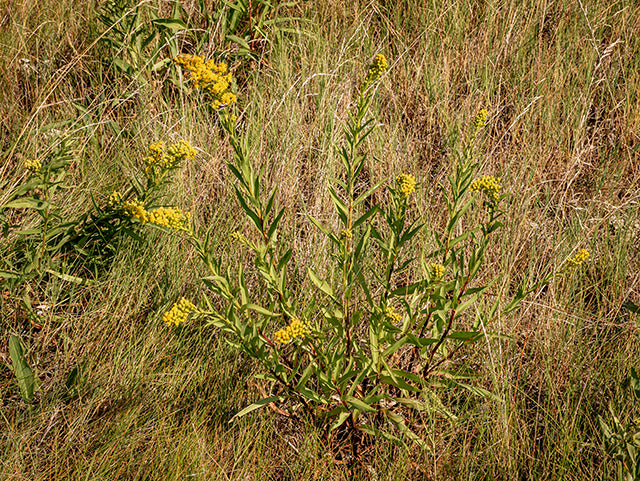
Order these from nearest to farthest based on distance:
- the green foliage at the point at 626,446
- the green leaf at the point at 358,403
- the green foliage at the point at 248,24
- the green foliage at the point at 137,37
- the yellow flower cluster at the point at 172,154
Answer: the green foliage at the point at 626,446 < the green leaf at the point at 358,403 < the yellow flower cluster at the point at 172,154 < the green foliage at the point at 137,37 < the green foliage at the point at 248,24

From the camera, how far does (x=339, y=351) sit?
1730 mm

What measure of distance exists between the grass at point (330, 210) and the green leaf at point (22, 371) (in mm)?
46

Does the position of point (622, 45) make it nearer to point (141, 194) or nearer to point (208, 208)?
point (208, 208)

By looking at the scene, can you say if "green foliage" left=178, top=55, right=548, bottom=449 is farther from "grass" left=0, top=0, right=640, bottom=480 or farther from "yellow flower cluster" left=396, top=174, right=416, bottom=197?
"grass" left=0, top=0, right=640, bottom=480

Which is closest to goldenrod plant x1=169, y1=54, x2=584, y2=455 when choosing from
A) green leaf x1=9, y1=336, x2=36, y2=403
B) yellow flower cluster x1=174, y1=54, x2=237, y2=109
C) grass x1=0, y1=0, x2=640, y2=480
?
yellow flower cluster x1=174, y1=54, x2=237, y2=109

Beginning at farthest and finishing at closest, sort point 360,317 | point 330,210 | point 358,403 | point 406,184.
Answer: point 330,210 < point 360,317 < point 358,403 < point 406,184

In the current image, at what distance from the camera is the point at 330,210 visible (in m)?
2.50

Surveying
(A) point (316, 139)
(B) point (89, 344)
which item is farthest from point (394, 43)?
(B) point (89, 344)

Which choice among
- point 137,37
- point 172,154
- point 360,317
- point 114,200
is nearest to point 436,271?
point 360,317

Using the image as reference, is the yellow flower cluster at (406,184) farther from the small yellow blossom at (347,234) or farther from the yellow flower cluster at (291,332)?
the yellow flower cluster at (291,332)

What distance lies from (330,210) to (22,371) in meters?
1.37

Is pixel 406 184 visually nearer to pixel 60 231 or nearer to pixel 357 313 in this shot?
pixel 357 313

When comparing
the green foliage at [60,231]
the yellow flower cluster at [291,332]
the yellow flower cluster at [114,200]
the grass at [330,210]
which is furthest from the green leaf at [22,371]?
the yellow flower cluster at [291,332]

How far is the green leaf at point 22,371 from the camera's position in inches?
74.5
